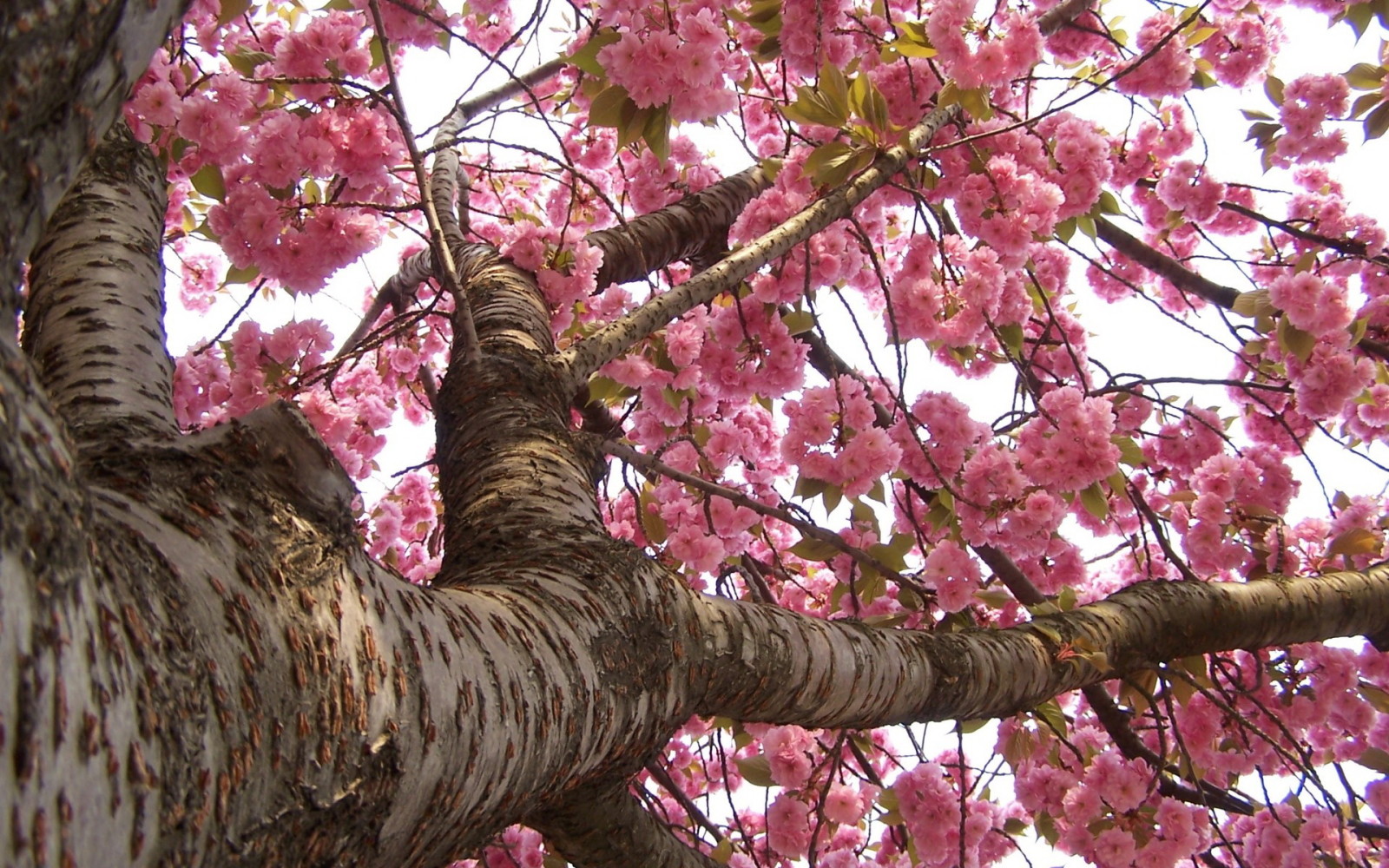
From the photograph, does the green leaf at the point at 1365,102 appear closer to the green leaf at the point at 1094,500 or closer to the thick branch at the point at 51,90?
the green leaf at the point at 1094,500

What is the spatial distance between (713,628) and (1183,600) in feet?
3.89

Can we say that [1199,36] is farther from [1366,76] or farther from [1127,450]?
[1127,450]

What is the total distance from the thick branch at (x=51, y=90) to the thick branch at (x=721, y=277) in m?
1.24

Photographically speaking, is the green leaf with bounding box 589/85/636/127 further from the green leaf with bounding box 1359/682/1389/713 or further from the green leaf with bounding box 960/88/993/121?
the green leaf with bounding box 1359/682/1389/713

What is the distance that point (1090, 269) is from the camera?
397 cm

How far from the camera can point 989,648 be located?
1448 millimetres

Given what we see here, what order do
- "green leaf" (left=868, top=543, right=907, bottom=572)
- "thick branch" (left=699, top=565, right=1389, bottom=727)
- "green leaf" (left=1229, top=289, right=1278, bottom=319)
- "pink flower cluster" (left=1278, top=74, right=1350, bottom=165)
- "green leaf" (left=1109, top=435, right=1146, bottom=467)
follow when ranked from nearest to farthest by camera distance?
"thick branch" (left=699, top=565, right=1389, bottom=727) → "green leaf" (left=868, top=543, right=907, bottom=572) → "green leaf" (left=1109, top=435, right=1146, bottom=467) → "green leaf" (left=1229, top=289, right=1278, bottom=319) → "pink flower cluster" (left=1278, top=74, right=1350, bottom=165)

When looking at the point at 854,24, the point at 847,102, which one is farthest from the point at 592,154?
the point at 847,102

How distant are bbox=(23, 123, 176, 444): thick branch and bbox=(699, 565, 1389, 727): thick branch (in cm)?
75

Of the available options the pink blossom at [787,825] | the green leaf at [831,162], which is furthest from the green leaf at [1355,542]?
the green leaf at [831,162]

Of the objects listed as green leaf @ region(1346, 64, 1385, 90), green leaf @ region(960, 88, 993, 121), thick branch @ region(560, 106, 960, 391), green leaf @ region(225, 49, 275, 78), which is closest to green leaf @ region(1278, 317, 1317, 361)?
green leaf @ region(1346, 64, 1385, 90)

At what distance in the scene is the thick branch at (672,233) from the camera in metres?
2.54

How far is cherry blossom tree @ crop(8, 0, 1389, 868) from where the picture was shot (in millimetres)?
513

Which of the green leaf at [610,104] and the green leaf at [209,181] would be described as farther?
the green leaf at [209,181]
